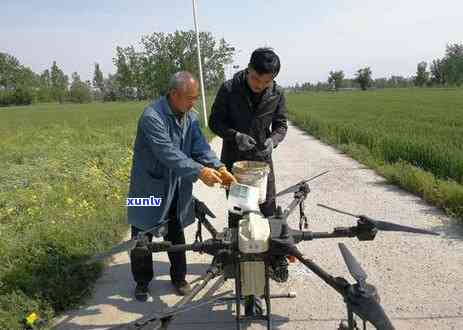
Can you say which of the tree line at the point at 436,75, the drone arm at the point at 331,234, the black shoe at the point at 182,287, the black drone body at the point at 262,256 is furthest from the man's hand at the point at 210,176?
the tree line at the point at 436,75

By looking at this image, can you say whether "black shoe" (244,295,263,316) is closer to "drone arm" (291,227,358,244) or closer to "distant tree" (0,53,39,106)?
"drone arm" (291,227,358,244)

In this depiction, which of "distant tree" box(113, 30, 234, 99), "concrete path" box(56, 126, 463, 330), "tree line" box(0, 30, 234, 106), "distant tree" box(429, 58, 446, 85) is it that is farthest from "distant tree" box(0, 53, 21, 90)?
"concrete path" box(56, 126, 463, 330)

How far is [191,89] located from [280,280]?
175 cm

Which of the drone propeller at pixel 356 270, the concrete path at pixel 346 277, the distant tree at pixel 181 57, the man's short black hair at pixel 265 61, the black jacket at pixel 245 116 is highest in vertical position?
the distant tree at pixel 181 57

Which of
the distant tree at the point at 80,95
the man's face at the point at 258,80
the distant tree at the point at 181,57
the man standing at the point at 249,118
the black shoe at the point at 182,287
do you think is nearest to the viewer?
the man's face at the point at 258,80

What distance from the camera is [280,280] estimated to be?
11.9ft

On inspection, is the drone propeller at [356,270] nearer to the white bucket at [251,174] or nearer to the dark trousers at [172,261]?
the white bucket at [251,174]

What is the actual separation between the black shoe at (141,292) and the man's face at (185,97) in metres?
1.64

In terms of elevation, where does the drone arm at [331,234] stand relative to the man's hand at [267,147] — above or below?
below

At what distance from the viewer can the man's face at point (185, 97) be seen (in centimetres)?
306

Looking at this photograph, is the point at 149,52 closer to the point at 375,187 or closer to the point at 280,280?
the point at 375,187

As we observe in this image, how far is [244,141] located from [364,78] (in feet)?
362

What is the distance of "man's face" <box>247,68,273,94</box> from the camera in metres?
3.09

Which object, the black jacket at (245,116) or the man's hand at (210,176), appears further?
the black jacket at (245,116)
